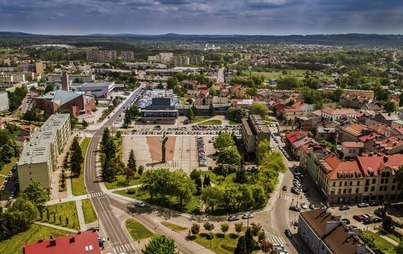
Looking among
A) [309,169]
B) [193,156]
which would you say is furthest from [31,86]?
[309,169]

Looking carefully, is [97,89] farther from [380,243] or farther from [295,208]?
[380,243]

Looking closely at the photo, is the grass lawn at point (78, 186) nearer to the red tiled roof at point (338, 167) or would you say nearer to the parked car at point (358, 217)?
the red tiled roof at point (338, 167)

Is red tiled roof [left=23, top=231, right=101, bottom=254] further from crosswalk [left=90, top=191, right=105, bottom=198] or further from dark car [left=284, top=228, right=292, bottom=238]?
dark car [left=284, top=228, right=292, bottom=238]

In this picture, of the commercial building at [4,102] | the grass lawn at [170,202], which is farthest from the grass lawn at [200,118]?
the commercial building at [4,102]

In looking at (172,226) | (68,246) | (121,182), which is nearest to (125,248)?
(172,226)

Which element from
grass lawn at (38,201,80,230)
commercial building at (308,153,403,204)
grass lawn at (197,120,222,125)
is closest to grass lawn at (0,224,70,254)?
grass lawn at (38,201,80,230)
